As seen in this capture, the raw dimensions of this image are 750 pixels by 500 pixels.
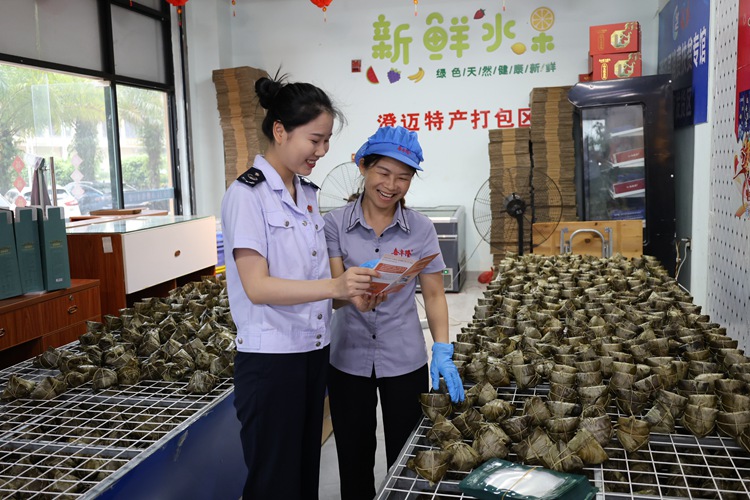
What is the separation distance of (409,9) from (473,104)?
133 cm

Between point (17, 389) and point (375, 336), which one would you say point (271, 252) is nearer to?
point (375, 336)

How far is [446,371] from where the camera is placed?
1.90m

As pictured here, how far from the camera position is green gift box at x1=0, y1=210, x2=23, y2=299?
3.23 meters

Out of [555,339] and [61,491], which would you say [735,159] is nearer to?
[555,339]

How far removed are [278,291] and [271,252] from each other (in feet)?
0.46

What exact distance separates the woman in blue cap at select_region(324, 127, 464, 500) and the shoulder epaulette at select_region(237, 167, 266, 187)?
0.36 metres

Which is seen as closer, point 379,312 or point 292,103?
point 292,103

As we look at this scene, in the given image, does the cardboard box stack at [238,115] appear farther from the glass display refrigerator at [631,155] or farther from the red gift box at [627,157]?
the red gift box at [627,157]

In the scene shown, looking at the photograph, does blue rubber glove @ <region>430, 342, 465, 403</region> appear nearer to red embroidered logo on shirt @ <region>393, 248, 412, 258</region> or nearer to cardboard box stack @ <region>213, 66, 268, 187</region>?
red embroidered logo on shirt @ <region>393, 248, 412, 258</region>

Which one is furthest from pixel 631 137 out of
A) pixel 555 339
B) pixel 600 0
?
pixel 555 339

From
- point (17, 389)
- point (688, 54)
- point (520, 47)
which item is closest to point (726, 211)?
point (17, 389)

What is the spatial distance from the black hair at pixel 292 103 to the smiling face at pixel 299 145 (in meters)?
0.02

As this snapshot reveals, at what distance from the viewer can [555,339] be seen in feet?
7.59

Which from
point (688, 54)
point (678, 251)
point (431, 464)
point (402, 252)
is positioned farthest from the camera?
point (678, 251)
